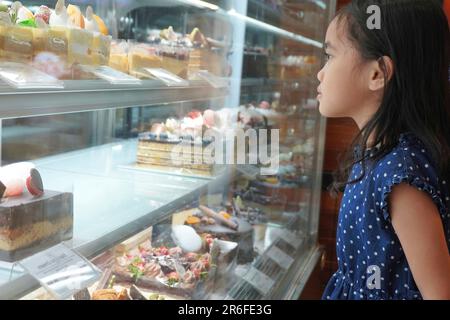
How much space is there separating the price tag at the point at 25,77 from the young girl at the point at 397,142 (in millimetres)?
523

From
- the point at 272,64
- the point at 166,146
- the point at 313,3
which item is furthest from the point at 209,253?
the point at 313,3

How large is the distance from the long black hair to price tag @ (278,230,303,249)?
172cm

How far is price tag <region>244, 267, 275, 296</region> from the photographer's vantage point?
2.05 m

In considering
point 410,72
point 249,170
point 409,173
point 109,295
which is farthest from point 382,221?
point 249,170

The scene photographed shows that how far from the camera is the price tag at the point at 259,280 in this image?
205 centimetres

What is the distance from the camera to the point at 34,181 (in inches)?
48.1

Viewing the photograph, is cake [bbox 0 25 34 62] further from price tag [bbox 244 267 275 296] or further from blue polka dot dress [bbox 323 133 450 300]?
price tag [bbox 244 267 275 296]

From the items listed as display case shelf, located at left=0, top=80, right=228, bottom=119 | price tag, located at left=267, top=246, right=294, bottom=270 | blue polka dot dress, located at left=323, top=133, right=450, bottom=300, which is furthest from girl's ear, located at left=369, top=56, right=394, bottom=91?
price tag, located at left=267, top=246, right=294, bottom=270

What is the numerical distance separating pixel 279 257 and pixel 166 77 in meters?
1.15

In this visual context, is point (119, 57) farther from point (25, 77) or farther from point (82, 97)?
point (25, 77)

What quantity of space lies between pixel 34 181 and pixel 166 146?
2.67 ft

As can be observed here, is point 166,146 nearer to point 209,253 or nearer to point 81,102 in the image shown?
point 209,253

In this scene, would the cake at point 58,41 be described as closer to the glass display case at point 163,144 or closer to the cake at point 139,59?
the glass display case at point 163,144
